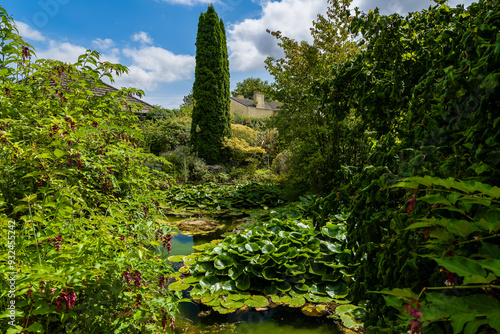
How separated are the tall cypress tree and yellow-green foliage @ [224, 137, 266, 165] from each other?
49 cm

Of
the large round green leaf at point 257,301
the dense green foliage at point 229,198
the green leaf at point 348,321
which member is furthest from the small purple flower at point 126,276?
the dense green foliage at point 229,198

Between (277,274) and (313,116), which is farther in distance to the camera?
(313,116)

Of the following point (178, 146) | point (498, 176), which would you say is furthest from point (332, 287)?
point (178, 146)

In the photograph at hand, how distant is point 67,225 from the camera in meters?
1.54

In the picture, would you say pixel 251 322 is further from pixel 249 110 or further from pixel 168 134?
pixel 249 110

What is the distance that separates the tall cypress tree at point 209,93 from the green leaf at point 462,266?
11440 millimetres

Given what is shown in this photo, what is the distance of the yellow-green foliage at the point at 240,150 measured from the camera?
11.9m

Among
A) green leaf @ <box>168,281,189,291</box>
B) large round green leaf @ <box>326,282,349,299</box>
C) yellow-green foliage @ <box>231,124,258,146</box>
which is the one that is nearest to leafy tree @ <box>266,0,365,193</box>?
large round green leaf @ <box>326,282,349,299</box>

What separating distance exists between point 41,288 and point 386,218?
155cm

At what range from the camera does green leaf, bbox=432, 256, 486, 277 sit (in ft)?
1.83

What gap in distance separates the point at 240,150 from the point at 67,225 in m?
10.5

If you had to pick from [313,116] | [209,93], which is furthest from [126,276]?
[209,93]

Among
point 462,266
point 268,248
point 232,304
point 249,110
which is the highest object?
point 249,110

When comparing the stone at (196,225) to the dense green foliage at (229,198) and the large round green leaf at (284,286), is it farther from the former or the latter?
the large round green leaf at (284,286)
